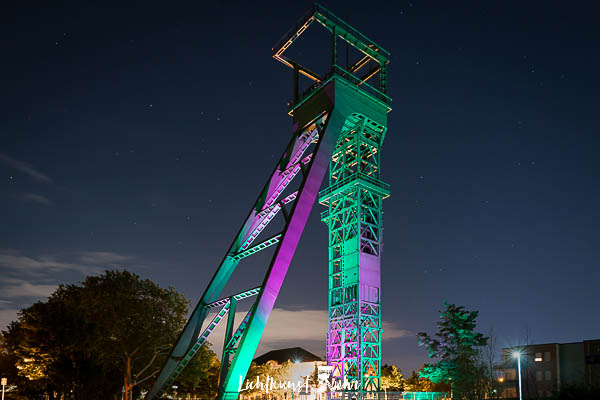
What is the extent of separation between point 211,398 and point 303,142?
159 ft

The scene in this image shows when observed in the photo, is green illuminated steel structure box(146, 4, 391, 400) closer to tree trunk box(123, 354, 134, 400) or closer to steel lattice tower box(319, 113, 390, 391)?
steel lattice tower box(319, 113, 390, 391)

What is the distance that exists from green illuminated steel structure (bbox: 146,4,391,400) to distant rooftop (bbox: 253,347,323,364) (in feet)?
188

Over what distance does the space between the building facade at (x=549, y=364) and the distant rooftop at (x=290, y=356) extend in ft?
113

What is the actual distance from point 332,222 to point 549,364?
47900mm

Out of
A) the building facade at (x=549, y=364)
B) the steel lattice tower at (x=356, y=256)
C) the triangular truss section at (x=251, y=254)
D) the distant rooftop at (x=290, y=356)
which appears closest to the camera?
the triangular truss section at (x=251, y=254)

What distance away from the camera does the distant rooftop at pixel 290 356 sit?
9740 cm

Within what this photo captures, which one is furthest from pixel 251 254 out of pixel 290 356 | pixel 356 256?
pixel 290 356

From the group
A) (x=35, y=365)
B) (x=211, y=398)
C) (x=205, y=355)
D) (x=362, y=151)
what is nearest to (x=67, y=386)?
(x=35, y=365)

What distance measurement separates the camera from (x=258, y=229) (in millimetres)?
30766

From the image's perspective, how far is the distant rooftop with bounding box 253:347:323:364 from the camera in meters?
97.4

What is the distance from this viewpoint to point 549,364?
7138 centimetres

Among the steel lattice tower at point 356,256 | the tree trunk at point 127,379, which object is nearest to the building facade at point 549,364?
the steel lattice tower at point 356,256

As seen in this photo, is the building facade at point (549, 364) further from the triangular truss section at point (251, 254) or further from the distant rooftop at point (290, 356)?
the triangular truss section at point (251, 254)

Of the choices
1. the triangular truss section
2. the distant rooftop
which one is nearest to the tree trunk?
the triangular truss section
